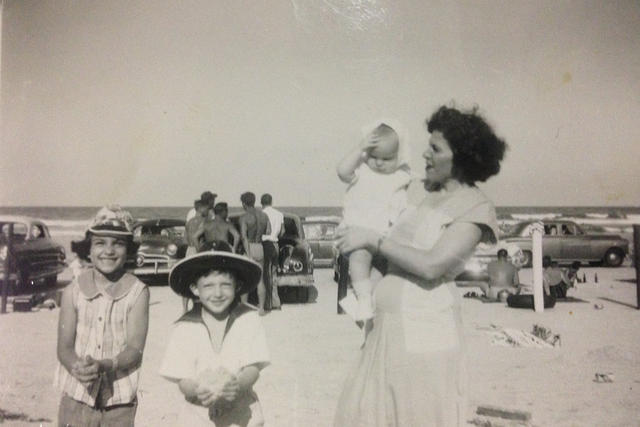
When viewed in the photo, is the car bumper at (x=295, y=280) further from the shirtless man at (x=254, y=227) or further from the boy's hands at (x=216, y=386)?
the boy's hands at (x=216, y=386)

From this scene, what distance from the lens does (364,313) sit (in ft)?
6.84

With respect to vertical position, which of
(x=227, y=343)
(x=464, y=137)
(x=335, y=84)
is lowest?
(x=227, y=343)

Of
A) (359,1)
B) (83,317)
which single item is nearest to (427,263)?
(83,317)

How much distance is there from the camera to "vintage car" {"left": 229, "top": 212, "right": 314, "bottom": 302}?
651cm

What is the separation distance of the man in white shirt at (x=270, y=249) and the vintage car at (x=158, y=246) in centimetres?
165

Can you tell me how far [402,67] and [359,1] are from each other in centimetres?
46

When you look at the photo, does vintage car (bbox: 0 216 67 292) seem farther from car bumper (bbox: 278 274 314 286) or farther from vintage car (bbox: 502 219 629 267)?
vintage car (bbox: 502 219 629 267)

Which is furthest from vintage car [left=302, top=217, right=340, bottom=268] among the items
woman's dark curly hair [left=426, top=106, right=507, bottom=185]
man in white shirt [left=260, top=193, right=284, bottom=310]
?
woman's dark curly hair [left=426, top=106, right=507, bottom=185]

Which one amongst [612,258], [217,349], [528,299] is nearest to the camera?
[217,349]

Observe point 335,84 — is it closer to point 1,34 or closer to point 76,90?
point 76,90

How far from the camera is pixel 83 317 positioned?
229 cm

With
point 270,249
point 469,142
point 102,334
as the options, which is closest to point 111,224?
point 102,334

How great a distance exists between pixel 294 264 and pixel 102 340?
4.38 m

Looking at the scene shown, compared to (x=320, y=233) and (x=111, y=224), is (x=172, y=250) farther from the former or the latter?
(x=111, y=224)
